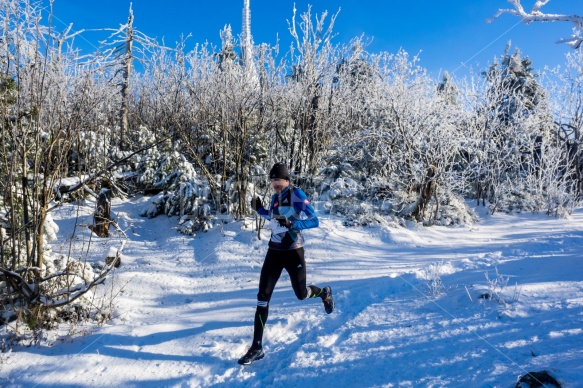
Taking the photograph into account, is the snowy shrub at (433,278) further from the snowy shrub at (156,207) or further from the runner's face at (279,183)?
the snowy shrub at (156,207)

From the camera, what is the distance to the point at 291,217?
341 cm

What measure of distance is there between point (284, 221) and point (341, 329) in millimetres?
1330

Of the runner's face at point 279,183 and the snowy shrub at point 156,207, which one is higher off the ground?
the runner's face at point 279,183

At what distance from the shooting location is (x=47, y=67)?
3170 mm

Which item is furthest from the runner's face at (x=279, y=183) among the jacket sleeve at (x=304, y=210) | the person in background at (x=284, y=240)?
the jacket sleeve at (x=304, y=210)

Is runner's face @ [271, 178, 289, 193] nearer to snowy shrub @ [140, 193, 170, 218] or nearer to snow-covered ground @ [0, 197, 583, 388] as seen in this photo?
snow-covered ground @ [0, 197, 583, 388]

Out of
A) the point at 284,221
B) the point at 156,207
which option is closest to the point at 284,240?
the point at 284,221

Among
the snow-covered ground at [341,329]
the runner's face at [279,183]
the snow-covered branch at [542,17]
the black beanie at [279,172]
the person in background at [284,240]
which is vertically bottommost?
the snow-covered ground at [341,329]

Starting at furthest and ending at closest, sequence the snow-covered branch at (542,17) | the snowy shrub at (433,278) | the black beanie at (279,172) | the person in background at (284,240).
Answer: the snowy shrub at (433,278), the black beanie at (279,172), the person in background at (284,240), the snow-covered branch at (542,17)

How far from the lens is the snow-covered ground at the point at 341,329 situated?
2.76m

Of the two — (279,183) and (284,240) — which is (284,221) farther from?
(279,183)

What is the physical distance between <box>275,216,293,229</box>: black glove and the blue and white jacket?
0.10ft

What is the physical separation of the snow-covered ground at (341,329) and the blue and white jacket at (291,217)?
1009 mm

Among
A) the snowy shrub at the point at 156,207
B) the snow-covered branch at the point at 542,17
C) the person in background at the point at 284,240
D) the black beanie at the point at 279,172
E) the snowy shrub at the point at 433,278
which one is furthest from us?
the snowy shrub at the point at 156,207
